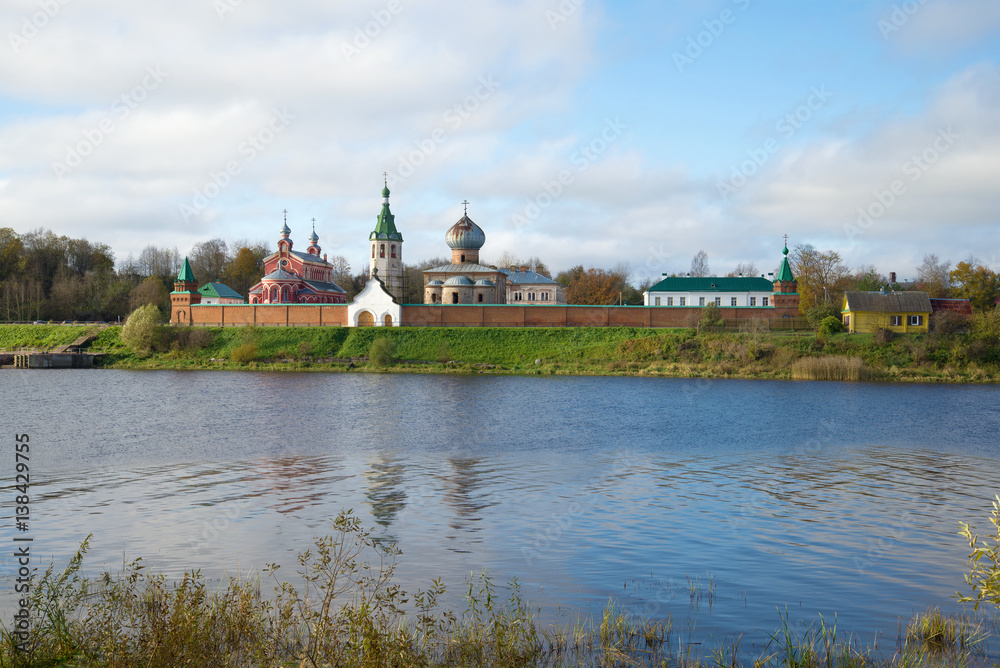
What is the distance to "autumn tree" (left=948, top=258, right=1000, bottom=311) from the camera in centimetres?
6338

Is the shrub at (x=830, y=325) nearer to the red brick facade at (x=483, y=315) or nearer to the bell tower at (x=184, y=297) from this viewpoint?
the red brick facade at (x=483, y=315)

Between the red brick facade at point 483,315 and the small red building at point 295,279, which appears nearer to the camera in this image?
the red brick facade at point 483,315

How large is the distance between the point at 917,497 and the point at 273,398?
25149 mm

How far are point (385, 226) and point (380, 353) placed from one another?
90.6ft

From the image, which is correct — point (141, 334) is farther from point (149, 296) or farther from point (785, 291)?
point (785, 291)

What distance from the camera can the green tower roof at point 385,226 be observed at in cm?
7612

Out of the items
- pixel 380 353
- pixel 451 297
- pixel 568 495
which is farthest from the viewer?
pixel 451 297

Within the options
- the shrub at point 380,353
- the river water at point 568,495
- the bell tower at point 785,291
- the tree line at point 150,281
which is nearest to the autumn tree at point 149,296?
the tree line at point 150,281

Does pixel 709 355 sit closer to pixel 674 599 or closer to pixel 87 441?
pixel 87 441

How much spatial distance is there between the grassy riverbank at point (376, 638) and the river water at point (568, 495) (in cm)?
43

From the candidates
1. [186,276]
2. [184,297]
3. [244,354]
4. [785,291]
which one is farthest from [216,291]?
[785,291]

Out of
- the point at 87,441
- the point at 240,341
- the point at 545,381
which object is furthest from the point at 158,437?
the point at 240,341

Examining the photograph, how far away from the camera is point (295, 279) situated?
236 feet

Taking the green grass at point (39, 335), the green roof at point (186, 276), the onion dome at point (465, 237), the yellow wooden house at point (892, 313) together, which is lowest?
the green grass at point (39, 335)
